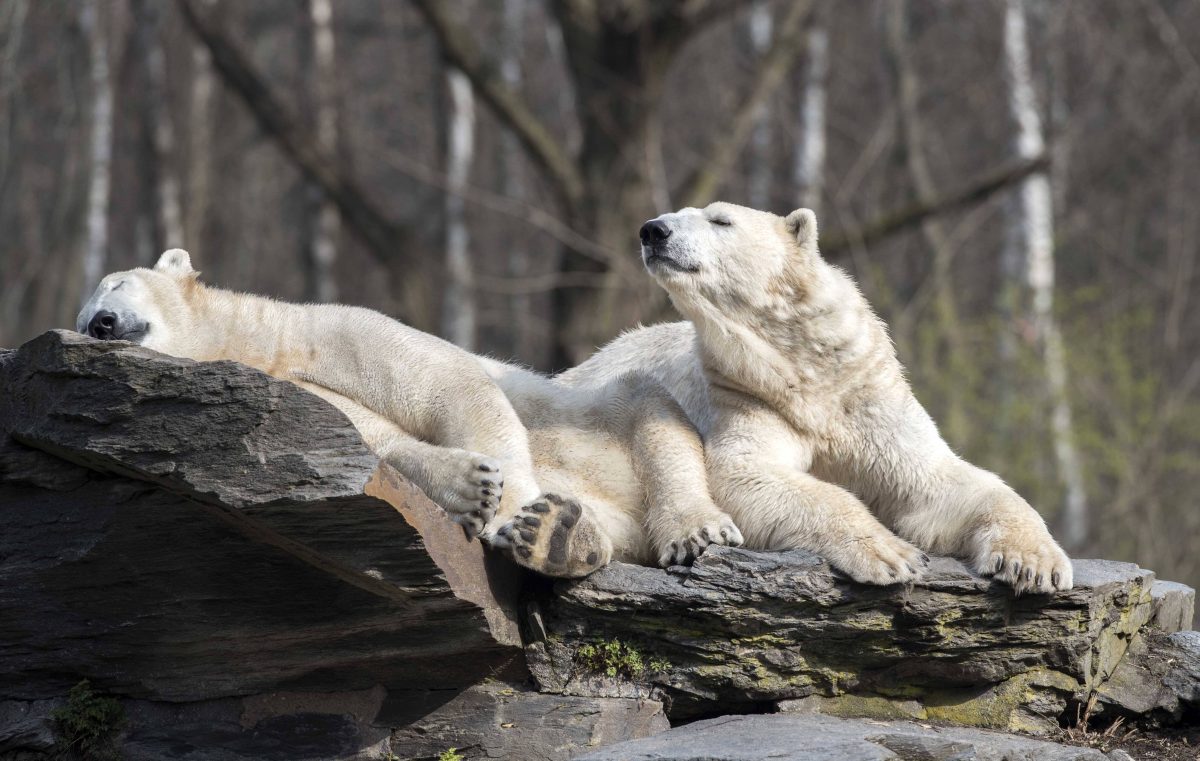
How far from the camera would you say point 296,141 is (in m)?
12.6

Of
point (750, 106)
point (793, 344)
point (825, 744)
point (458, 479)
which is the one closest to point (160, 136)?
point (750, 106)

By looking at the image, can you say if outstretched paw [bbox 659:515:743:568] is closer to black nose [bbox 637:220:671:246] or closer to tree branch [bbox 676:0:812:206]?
black nose [bbox 637:220:671:246]

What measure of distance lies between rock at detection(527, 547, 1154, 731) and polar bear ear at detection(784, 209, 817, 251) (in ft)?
4.74

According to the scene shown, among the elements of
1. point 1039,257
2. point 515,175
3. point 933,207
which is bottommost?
point 933,207

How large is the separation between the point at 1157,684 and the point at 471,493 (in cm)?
263

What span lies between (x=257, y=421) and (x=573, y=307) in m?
8.05

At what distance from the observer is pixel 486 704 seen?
4391 mm

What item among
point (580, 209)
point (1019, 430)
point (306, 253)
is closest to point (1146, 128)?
point (1019, 430)

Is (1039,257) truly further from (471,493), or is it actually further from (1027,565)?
(471,493)

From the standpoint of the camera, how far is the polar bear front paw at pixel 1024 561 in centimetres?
432

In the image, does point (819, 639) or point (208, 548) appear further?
point (819, 639)

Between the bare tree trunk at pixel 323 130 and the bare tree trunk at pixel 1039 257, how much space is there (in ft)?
26.7

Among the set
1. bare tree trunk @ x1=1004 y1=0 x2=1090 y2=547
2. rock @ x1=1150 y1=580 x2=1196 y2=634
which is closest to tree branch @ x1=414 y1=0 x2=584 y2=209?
bare tree trunk @ x1=1004 y1=0 x2=1090 y2=547

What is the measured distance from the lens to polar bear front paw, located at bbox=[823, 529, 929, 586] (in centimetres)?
427
